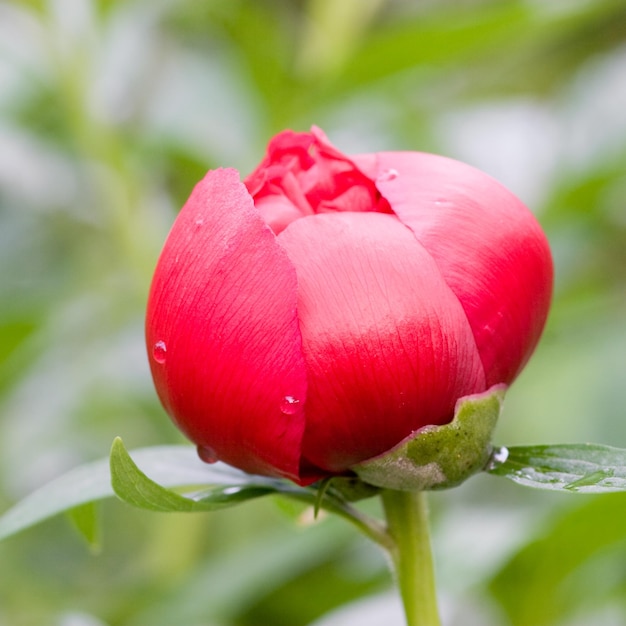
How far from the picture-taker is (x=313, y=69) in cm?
129

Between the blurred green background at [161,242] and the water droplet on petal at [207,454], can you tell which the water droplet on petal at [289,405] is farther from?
the blurred green background at [161,242]

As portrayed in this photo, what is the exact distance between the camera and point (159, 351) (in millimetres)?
494

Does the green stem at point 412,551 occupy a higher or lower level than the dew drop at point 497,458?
lower

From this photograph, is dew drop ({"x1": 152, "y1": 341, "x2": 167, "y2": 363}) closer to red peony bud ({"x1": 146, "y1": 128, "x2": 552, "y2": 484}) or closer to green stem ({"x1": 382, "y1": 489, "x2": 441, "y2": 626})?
red peony bud ({"x1": 146, "y1": 128, "x2": 552, "y2": 484})

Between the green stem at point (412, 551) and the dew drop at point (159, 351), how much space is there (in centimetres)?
13

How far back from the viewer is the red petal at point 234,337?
46cm

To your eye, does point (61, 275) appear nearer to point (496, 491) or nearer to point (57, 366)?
point (57, 366)

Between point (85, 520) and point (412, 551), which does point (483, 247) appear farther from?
point (85, 520)

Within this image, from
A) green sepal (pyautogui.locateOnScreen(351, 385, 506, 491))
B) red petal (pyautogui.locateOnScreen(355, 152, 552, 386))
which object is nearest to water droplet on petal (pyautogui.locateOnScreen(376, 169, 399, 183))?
red petal (pyautogui.locateOnScreen(355, 152, 552, 386))

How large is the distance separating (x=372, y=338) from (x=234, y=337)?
6cm

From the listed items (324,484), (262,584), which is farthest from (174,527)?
(324,484)

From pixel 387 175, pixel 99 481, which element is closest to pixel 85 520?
A: pixel 99 481

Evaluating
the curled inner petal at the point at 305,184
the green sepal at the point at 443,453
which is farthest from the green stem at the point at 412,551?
the curled inner petal at the point at 305,184

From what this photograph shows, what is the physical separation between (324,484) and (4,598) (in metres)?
0.79
